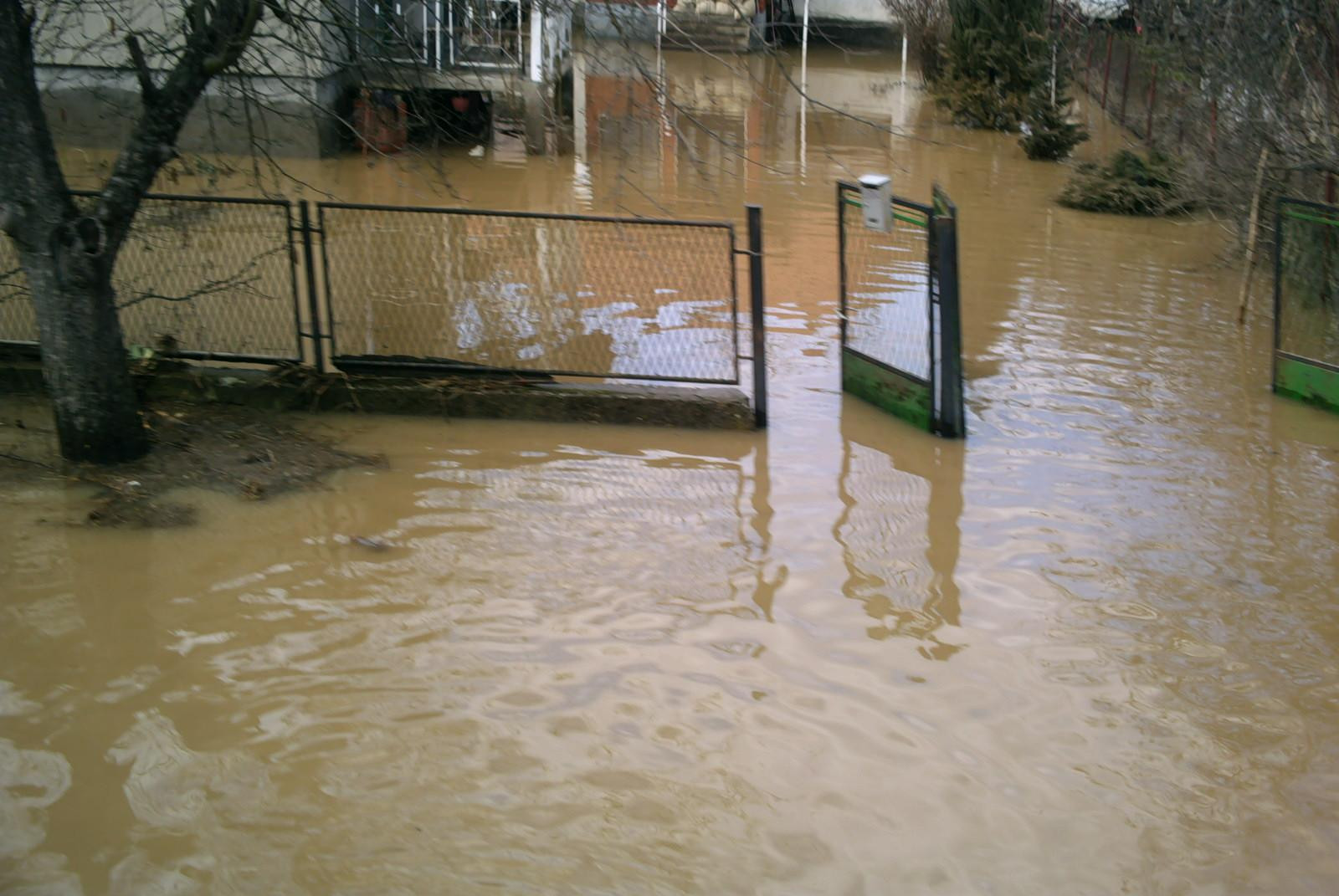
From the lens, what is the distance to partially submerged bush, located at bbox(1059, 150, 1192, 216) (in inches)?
615

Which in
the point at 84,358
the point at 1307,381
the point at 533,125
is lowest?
the point at 1307,381

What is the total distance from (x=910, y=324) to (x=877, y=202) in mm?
1570

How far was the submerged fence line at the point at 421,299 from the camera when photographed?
27.6ft

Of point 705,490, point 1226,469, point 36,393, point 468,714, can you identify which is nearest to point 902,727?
point 468,714

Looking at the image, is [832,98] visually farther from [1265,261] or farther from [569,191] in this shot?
[1265,261]

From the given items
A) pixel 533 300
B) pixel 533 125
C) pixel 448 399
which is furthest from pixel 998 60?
pixel 448 399

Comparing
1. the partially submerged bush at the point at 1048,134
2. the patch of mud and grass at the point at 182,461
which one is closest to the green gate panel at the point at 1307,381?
the patch of mud and grass at the point at 182,461

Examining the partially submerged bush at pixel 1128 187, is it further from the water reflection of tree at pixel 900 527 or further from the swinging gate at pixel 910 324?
the water reflection of tree at pixel 900 527

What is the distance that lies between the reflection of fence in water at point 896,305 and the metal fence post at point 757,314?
826 mm

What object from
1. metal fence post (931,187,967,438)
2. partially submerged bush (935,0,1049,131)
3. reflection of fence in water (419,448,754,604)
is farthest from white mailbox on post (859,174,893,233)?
partially submerged bush (935,0,1049,131)

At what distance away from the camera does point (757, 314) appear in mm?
8219

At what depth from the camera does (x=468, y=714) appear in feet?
17.1

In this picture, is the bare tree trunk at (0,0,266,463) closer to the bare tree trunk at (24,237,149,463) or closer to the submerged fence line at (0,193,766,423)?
the bare tree trunk at (24,237,149,463)

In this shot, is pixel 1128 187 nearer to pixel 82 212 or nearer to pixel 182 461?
pixel 182 461
